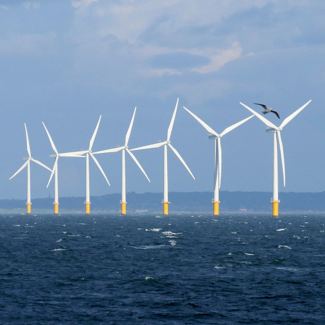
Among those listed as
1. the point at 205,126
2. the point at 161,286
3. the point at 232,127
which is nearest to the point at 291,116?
the point at 232,127

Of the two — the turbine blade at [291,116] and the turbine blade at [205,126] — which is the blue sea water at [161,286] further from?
the turbine blade at [291,116]

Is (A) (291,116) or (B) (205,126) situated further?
(B) (205,126)

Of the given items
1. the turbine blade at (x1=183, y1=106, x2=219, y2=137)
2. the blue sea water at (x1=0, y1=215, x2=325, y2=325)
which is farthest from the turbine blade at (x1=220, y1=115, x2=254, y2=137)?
the blue sea water at (x1=0, y1=215, x2=325, y2=325)

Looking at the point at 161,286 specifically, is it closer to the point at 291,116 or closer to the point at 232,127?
the point at 291,116

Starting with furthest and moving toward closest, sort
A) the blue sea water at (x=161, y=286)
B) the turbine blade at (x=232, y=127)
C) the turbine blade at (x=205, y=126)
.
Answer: the turbine blade at (x=232, y=127)
the turbine blade at (x=205, y=126)
the blue sea water at (x=161, y=286)

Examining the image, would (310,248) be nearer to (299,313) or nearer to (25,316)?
(299,313)

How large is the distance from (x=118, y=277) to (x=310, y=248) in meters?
33.2

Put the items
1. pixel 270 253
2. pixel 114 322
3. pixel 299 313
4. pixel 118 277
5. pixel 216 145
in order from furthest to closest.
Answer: pixel 216 145 < pixel 270 253 < pixel 118 277 < pixel 299 313 < pixel 114 322

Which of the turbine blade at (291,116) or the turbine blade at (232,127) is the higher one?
the turbine blade at (291,116)

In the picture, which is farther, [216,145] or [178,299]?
[216,145]

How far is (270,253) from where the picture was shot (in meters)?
64.2

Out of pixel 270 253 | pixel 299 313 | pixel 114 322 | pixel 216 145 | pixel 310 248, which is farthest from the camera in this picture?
pixel 216 145

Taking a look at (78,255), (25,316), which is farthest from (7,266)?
(25,316)

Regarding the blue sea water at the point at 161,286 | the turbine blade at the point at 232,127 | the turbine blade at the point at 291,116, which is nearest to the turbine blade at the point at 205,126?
the turbine blade at the point at 232,127
